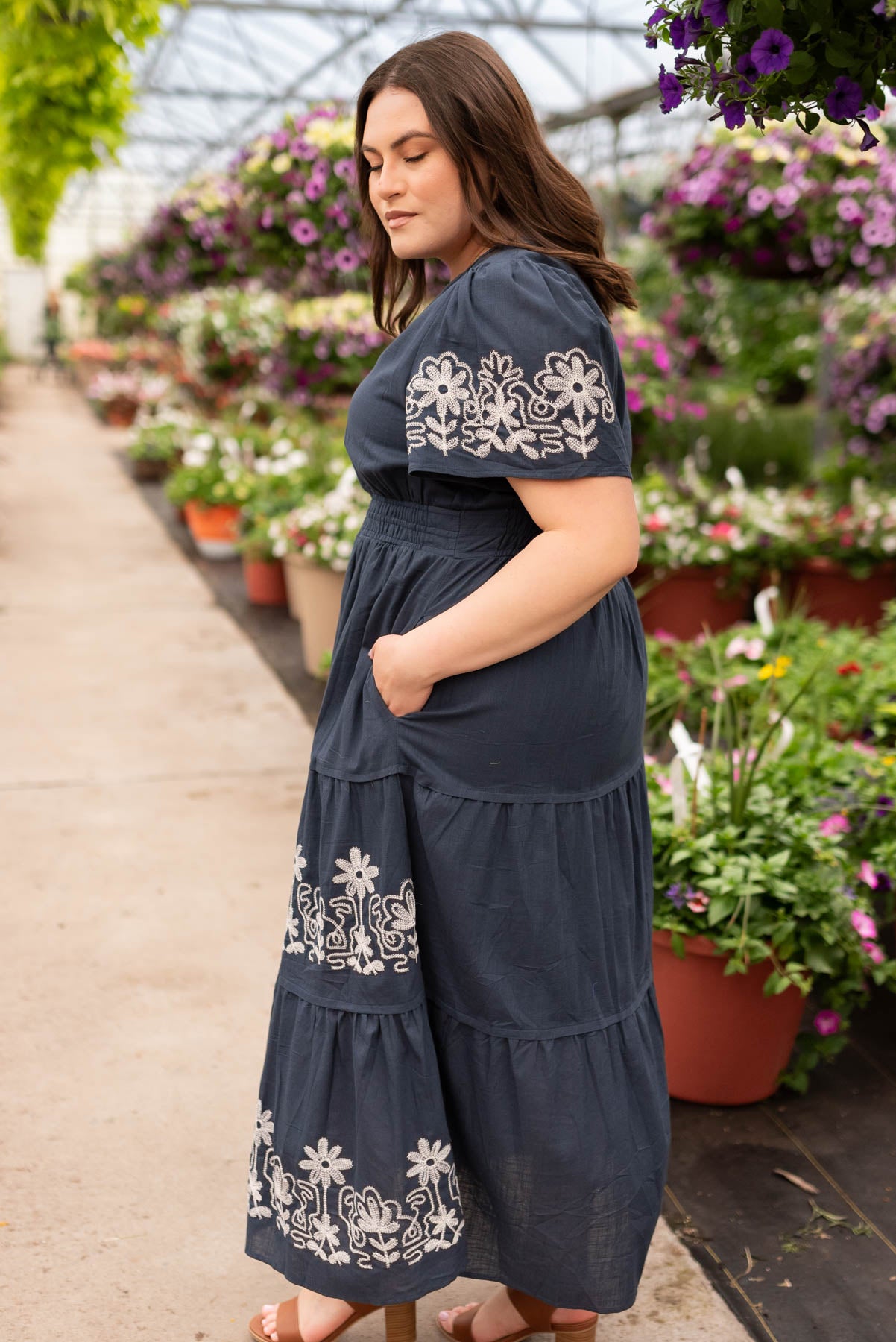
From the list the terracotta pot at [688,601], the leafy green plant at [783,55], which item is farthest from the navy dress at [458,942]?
the terracotta pot at [688,601]

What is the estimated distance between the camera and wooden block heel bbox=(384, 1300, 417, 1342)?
149 cm

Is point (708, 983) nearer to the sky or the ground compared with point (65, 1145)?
nearer to the sky

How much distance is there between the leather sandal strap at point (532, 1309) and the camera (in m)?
1.54

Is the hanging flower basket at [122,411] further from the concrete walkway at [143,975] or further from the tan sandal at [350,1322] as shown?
the tan sandal at [350,1322]

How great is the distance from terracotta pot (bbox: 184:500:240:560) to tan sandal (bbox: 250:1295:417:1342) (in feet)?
17.4

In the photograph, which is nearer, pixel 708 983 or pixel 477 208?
pixel 477 208

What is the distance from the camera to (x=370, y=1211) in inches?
53.3

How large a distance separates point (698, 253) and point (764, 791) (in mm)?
2960

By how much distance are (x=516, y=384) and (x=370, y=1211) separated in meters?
0.92

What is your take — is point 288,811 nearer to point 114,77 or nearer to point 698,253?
point 114,77

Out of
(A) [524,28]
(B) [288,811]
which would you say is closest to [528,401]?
(B) [288,811]

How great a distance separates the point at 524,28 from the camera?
9070 mm

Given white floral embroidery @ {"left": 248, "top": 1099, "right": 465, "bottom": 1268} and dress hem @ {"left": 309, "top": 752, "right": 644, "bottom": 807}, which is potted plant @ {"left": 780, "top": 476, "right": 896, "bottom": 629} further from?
white floral embroidery @ {"left": 248, "top": 1099, "right": 465, "bottom": 1268}

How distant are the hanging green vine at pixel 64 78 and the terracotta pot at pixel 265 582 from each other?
1.82 metres
